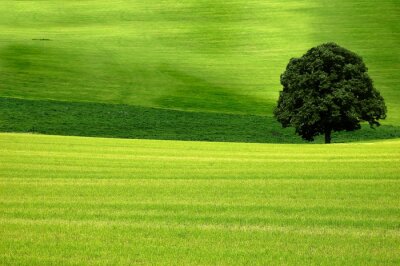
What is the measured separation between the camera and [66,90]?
208 feet

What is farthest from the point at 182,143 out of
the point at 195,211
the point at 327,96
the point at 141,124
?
the point at 195,211

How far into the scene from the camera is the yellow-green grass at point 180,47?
212ft

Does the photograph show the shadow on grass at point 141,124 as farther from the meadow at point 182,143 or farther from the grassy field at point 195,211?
the grassy field at point 195,211

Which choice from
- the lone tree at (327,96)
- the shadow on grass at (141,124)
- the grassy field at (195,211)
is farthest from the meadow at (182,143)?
the lone tree at (327,96)

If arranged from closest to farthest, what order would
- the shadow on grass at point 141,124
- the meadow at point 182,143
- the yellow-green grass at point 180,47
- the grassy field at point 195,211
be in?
the grassy field at point 195,211
the meadow at point 182,143
the shadow on grass at point 141,124
the yellow-green grass at point 180,47

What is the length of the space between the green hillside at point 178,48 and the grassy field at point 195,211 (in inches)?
1069

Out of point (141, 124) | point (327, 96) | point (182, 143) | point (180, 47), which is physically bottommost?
point (180, 47)

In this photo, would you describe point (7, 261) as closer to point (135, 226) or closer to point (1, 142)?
point (135, 226)

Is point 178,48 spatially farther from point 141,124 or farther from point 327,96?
point 327,96

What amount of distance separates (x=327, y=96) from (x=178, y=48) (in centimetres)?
3158

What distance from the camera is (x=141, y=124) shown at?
2143 inches

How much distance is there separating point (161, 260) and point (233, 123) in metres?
46.2

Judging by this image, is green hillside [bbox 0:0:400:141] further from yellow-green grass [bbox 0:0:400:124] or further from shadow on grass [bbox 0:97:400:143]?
shadow on grass [bbox 0:97:400:143]

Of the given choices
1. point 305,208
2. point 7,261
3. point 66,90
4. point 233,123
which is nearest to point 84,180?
point 305,208
